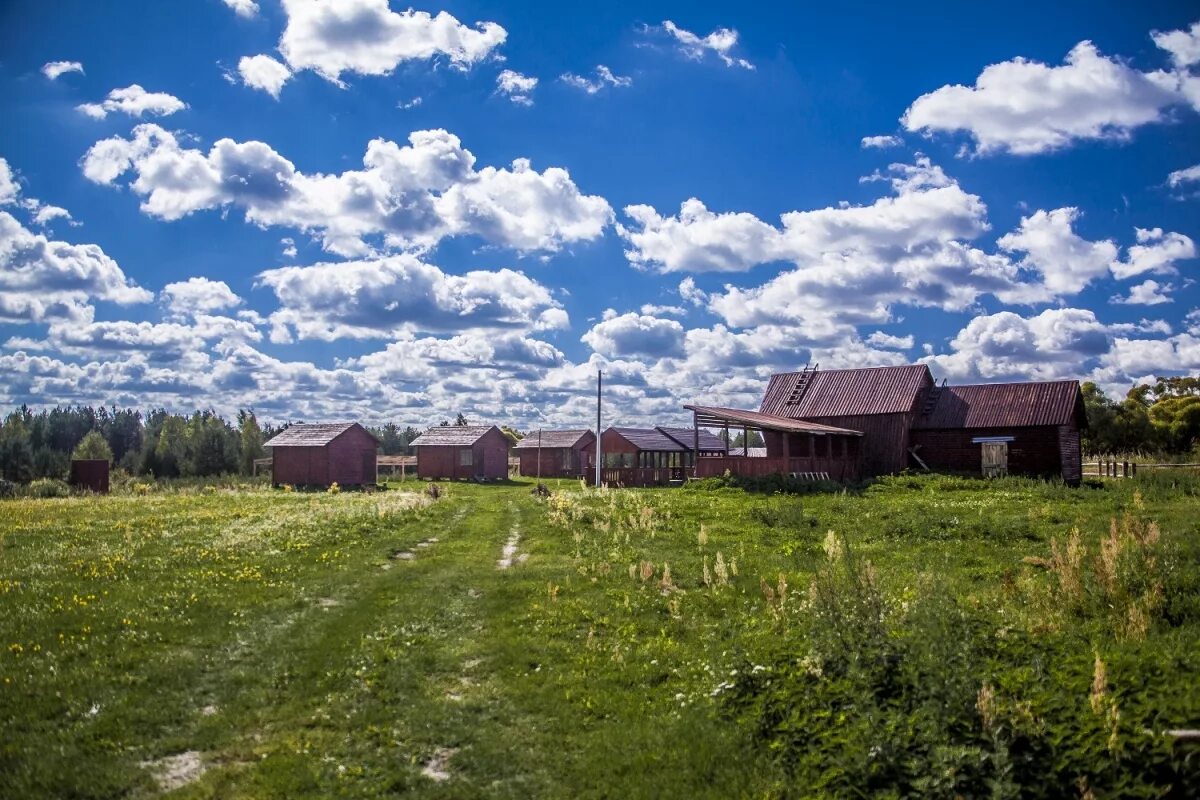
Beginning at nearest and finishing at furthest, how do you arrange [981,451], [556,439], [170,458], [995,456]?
1. [995,456]
2. [981,451]
3. [556,439]
4. [170,458]

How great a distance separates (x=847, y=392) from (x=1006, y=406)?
28.1 ft

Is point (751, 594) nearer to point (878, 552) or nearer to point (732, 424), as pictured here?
point (878, 552)

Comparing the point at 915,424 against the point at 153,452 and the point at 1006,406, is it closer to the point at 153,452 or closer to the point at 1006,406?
the point at 1006,406

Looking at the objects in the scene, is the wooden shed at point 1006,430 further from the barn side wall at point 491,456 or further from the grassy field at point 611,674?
the barn side wall at point 491,456

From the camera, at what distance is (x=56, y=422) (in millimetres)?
111875

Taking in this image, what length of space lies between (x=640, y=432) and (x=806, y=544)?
47805mm

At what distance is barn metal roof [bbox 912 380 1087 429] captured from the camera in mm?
41875

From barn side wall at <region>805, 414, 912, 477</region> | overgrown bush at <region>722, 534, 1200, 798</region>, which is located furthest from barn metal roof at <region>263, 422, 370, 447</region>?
overgrown bush at <region>722, 534, 1200, 798</region>

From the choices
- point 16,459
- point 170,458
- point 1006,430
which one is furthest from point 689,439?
point 16,459

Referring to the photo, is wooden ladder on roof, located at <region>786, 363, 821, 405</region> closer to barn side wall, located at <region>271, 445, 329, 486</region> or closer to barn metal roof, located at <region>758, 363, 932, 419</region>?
barn metal roof, located at <region>758, 363, 932, 419</region>

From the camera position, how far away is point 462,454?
65125 mm

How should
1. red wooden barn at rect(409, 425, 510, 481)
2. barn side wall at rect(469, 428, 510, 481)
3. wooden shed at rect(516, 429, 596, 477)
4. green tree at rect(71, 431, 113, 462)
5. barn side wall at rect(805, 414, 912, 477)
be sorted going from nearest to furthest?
barn side wall at rect(805, 414, 912, 477) < red wooden barn at rect(409, 425, 510, 481) < barn side wall at rect(469, 428, 510, 481) < wooden shed at rect(516, 429, 596, 477) < green tree at rect(71, 431, 113, 462)

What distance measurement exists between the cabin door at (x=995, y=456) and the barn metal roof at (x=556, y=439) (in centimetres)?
3469

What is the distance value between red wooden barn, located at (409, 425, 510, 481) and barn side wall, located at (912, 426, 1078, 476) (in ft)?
113
